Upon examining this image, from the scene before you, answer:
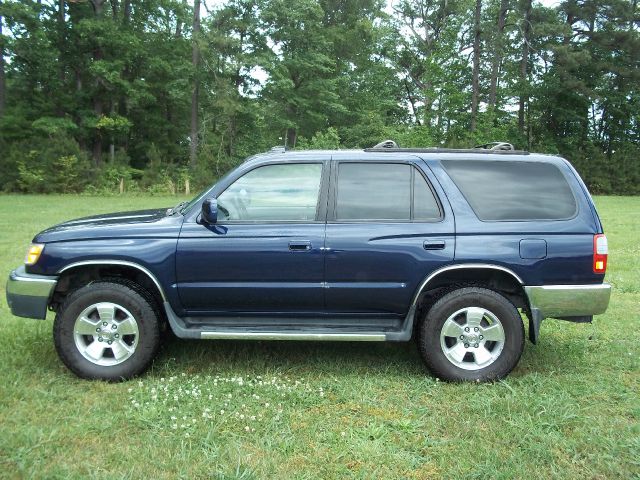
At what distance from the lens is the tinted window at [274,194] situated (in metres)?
4.10

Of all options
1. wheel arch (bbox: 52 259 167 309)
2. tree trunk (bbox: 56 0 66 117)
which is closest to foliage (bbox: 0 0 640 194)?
tree trunk (bbox: 56 0 66 117)

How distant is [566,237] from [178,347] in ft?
11.0

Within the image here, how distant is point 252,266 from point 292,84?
1317 inches

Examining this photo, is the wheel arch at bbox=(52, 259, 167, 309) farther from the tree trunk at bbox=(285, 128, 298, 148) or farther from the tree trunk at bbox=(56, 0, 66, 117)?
the tree trunk at bbox=(285, 128, 298, 148)

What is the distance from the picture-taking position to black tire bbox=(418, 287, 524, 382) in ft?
12.9

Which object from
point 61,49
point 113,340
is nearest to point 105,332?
point 113,340

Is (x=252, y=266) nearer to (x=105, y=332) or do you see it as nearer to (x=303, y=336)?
(x=303, y=336)

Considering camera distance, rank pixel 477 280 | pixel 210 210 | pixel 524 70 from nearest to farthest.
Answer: pixel 210 210, pixel 477 280, pixel 524 70

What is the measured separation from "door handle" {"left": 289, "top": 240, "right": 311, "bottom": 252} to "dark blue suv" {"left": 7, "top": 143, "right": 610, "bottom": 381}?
15 millimetres

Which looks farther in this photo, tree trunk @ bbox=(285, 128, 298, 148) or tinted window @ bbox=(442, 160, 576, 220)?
tree trunk @ bbox=(285, 128, 298, 148)

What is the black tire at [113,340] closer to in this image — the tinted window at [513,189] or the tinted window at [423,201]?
the tinted window at [423,201]

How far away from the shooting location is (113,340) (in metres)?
3.98

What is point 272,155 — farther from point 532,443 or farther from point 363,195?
point 532,443

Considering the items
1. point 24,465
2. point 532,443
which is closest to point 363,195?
point 532,443
